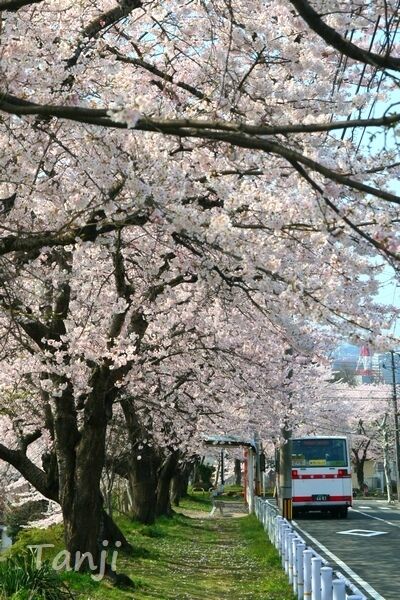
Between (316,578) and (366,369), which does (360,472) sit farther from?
(316,578)

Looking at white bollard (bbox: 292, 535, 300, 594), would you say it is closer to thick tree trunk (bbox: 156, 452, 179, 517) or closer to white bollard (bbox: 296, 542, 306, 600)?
white bollard (bbox: 296, 542, 306, 600)

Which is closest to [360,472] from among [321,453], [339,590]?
[321,453]

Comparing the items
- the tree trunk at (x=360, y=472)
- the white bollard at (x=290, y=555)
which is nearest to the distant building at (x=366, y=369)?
the tree trunk at (x=360, y=472)

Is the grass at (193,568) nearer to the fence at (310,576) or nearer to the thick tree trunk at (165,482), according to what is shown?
the fence at (310,576)

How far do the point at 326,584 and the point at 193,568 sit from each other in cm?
891

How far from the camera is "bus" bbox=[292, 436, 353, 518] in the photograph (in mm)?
27203

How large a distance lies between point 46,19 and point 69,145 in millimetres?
1267

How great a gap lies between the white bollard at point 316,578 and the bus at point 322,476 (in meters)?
19.1

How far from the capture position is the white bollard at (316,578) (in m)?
8.16

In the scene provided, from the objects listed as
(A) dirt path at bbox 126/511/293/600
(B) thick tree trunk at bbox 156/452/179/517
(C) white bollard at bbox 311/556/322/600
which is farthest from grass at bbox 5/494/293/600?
(B) thick tree trunk at bbox 156/452/179/517

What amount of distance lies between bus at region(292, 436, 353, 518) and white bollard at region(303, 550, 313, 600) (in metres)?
18.1

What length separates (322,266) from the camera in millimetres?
8445

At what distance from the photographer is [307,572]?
9.22 metres

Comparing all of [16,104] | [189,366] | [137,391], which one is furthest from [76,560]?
[16,104]
